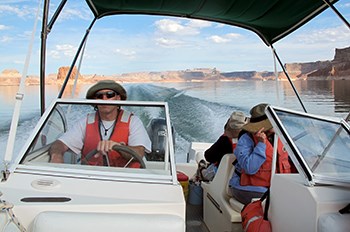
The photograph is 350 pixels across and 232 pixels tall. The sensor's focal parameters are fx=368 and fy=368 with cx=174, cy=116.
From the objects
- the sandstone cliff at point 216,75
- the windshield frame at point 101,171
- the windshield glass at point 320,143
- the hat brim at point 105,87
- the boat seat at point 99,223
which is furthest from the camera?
the sandstone cliff at point 216,75

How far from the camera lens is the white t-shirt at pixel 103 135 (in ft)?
5.91

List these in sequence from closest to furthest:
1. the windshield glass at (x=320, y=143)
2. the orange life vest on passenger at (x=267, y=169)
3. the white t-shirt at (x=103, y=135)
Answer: the windshield glass at (x=320, y=143) → the white t-shirt at (x=103, y=135) → the orange life vest on passenger at (x=267, y=169)

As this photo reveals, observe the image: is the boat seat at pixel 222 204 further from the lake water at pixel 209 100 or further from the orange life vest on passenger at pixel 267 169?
the lake water at pixel 209 100

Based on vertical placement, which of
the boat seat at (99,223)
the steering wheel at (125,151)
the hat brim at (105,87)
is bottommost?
the boat seat at (99,223)

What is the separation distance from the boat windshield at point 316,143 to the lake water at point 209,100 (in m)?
5.40

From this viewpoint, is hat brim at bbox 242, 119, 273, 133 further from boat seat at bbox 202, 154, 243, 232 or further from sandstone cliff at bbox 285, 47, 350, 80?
sandstone cliff at bbox 285, 47, 350, 80

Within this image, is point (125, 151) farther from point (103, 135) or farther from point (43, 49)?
point (43, 49)

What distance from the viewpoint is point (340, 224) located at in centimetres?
140

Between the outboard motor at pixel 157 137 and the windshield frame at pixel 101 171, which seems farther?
the outboard motor at pixel 157 137

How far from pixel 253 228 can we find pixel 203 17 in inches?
87.8

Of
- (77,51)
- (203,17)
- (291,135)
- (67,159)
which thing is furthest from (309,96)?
(67,159)

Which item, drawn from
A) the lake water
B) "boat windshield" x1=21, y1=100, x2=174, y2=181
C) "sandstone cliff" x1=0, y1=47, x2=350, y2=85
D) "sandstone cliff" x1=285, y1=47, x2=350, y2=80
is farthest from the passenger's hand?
the lake water

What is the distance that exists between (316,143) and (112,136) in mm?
1046

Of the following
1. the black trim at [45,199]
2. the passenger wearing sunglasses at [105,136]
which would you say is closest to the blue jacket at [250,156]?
the passenger wearing sunglasses at [105,136]
